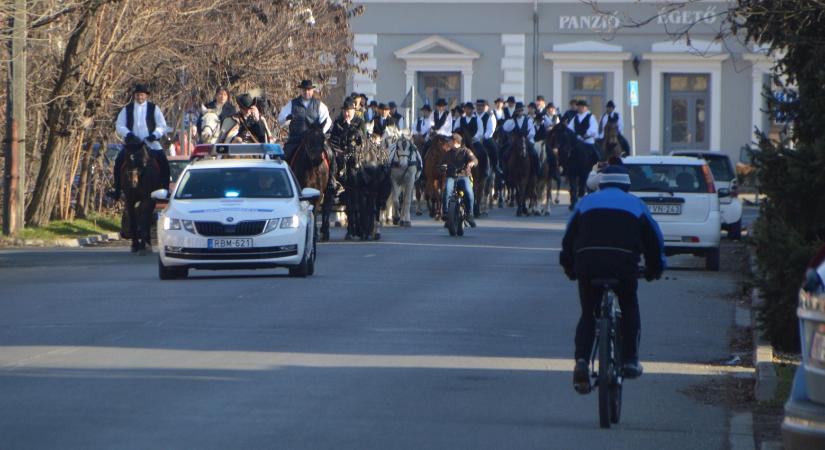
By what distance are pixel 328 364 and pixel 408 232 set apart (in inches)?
693

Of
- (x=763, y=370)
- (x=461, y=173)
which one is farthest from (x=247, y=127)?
(x=763, y=370)

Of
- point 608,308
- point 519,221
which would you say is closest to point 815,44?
point 608,308

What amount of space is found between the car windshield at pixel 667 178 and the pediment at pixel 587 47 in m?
30.5

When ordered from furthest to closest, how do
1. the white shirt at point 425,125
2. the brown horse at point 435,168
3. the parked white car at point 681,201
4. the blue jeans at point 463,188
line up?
1. the white shirt at point 425,125
2. the brown horse at point 435,168
3. the blue jeans at point 463,188
4. the parked white car at point 681,201

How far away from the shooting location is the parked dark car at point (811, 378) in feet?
21.6

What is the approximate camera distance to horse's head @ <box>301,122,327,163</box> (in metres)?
25.6

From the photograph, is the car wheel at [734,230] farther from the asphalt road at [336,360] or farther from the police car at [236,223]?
the police car at [236,223]

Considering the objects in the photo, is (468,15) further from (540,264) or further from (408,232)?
(540,264)

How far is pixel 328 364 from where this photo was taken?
1262 cm

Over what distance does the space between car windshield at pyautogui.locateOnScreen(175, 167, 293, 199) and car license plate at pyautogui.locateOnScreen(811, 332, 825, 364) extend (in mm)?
13996

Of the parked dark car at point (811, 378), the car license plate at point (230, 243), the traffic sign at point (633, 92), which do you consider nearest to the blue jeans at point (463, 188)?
the car license plate at point (230, 243)

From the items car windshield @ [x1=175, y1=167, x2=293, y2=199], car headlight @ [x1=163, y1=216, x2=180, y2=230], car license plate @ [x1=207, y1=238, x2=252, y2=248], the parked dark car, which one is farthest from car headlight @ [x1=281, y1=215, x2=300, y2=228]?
the parked dark car

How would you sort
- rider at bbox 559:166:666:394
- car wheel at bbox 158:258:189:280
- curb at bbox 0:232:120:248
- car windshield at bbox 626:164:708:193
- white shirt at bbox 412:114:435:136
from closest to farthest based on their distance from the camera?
rider at bbox 559:166:666:394 < car wheel at bbox 158:258:189:280 < car windshield at bbox 626:164:708:193 < curb at bbox 0:232:120:248 < white shirt at bbox 412:114:435:136

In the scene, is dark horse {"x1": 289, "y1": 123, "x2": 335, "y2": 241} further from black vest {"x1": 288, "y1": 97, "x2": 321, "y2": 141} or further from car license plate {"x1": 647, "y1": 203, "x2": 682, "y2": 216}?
car license plate {"x1": 647, "y1": 203, "x2": 682, "y2": 216}
